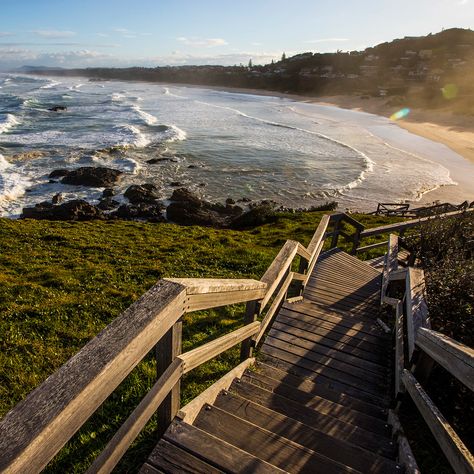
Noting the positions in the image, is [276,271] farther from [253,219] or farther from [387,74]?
[387,74]

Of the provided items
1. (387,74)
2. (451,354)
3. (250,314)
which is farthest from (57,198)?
(387,74)

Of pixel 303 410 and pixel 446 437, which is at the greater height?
pixel 446 437

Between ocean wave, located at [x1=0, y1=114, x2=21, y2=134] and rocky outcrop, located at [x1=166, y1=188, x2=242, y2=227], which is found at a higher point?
ocean wave, located at [x1=0, y1=114, x2=21, y2=134]

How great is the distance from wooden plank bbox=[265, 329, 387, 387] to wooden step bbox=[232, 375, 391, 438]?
2.76 ft

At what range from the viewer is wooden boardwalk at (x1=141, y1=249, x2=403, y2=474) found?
257 cm

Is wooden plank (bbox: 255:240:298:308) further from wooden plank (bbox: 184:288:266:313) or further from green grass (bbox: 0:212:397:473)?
green grass (bbox: 0:212:397:473)

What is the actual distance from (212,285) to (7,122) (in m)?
54.0

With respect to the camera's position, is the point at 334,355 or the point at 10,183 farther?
the point at 10,183

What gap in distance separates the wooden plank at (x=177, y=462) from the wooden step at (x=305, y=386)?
2027 mm

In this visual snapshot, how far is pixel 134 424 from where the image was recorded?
2176 mm

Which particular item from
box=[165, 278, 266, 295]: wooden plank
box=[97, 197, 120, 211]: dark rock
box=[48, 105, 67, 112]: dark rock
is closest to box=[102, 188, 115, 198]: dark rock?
box=[97, 197, 120, 211]: dark rock

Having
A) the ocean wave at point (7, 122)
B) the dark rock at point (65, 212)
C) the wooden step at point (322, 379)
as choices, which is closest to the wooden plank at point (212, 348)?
the wooden step at point (322, 379)

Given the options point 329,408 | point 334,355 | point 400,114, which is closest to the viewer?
point 329,408

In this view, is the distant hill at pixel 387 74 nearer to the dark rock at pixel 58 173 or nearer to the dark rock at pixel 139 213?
the dark rock at pixel 139 213
